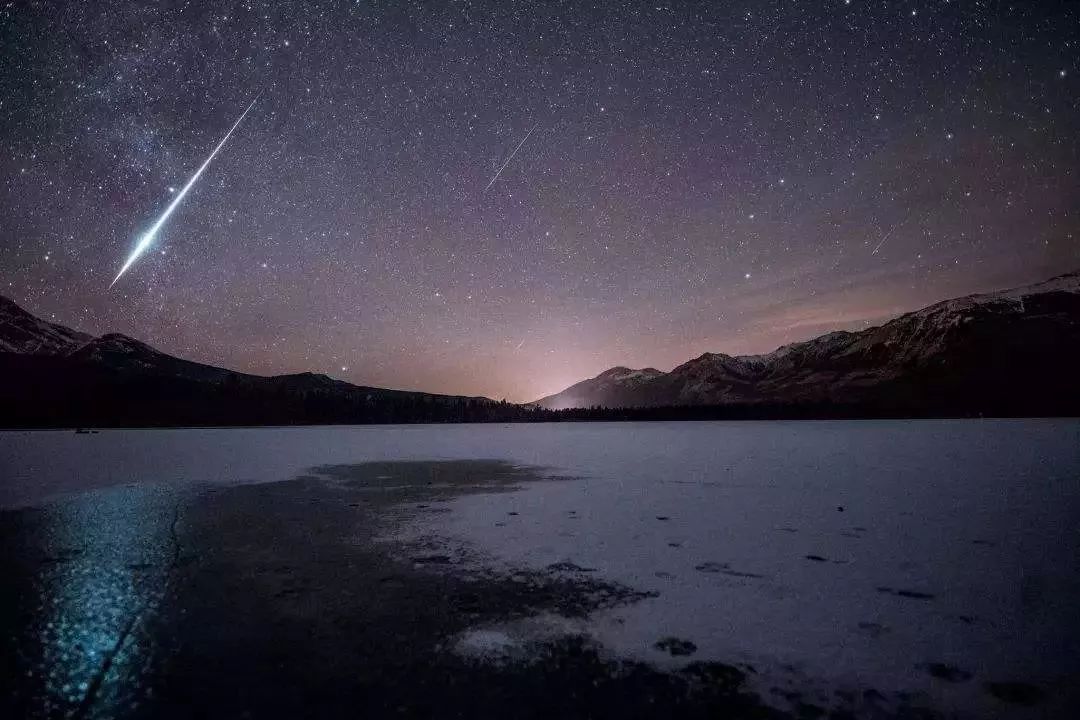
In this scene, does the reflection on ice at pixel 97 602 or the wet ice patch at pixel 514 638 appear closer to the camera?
the reflection on ice at pixel 97 602

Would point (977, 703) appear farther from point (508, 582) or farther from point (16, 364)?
point (16, 364)

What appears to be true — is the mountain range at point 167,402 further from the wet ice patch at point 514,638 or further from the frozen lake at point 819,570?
the wet ice patch at point 514,638

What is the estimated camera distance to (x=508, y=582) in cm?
838

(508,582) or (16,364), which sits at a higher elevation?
(16,364)

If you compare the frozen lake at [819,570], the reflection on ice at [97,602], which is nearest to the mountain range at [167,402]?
the frozen lake at [819,570]

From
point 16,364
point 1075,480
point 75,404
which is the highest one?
point 16,364

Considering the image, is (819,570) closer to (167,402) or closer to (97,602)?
(97,602)

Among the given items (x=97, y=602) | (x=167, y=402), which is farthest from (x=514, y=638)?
(x=167, y=402)

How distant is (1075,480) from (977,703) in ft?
69.6

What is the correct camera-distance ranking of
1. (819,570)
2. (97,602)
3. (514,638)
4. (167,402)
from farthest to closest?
1. (167,402)
2. (819,570)
3. (97,602)
4. (514,638)

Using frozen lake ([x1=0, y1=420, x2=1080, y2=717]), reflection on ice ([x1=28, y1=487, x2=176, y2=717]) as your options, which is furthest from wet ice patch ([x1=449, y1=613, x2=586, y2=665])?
reflection on ice ([x1=28, y1=487, x2=176, y2=717])

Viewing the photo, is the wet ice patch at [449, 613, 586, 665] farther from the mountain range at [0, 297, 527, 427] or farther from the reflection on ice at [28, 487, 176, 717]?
the mountain range at [0, 297, 527, 427]

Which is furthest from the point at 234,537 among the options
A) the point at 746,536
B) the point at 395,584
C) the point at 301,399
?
the point at 301,399

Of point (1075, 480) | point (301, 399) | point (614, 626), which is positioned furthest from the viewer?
point (301, 399)
